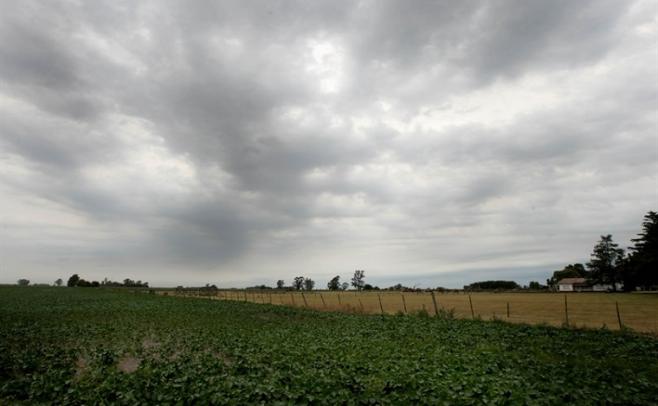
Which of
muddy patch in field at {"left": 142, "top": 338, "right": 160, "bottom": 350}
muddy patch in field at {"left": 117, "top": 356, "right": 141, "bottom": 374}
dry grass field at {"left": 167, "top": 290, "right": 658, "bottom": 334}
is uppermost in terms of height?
muddy patch in field at {"left": 142, "top": 338, "right": 160, "bottom": 350}

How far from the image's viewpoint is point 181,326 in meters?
29.5

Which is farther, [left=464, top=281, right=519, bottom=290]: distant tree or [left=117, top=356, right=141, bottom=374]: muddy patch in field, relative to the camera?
[left=464, top=281, right=519, bottom=290]: distant tree

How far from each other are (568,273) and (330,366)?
7196 inches

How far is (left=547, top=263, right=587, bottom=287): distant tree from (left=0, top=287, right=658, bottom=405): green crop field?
535 ft

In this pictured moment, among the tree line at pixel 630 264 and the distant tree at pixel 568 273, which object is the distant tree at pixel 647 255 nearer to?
the tree line at pixel 630 264

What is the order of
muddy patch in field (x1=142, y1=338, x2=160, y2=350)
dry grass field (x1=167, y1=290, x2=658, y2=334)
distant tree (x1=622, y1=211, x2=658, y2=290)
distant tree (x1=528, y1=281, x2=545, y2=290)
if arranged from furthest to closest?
distant tree (x1=528, y1=281, x2=545, y2=290)
distant tree (x1=622, y1=211, x2=658, y2=290)
dry grass field (x1=167, y1=290, x2=658, y2=334)
muddy patch in field (x1=142, y1=338, x2=160, y2=350)

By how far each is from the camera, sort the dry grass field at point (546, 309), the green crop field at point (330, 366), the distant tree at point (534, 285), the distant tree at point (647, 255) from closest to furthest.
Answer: the green crop field at point (330, 366) → the dry grass field at point (546, 309) → the distant tree at point (647, 255) → the distant tree at point (534, 285)

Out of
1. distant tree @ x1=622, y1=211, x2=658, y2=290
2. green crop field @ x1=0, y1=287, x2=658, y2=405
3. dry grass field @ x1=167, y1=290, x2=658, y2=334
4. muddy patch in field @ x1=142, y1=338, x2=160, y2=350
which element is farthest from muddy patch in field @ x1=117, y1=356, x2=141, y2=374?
distant tree @ x1=622, y1=211, x2=658, y2=290

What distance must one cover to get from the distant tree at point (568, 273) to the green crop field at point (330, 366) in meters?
163

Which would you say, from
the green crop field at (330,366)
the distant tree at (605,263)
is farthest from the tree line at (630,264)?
the green crop field at (330,366)

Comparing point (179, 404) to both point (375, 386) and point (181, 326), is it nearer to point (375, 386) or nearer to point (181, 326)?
point (375, 386)

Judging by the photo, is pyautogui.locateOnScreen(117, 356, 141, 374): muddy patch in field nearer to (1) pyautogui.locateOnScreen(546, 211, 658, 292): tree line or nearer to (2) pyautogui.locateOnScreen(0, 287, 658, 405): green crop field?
(2) pyautogui.locateOnScreen(0, 287, 658, 405): green crop field

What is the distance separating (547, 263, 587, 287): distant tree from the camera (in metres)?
164

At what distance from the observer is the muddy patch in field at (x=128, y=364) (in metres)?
15.3
